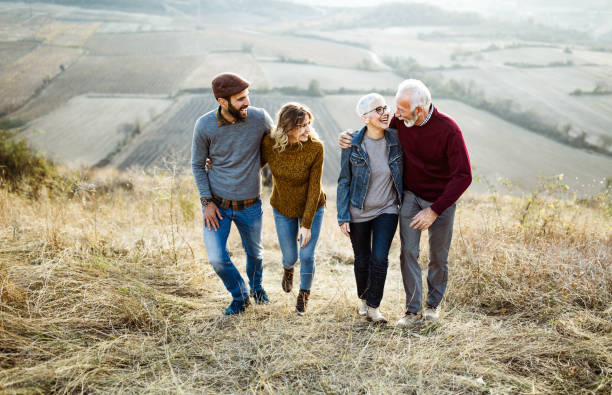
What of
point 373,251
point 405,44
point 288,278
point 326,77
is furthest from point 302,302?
point 405,44

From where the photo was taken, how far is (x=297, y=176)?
2.68m

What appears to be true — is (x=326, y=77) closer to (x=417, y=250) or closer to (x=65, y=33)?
(x=65, y=33)

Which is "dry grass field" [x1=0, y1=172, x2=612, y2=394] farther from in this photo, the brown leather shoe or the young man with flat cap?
the young man with flat cap

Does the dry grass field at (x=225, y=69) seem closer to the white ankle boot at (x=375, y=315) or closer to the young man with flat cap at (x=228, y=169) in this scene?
the young man with flat cap at (x=228, y=169)

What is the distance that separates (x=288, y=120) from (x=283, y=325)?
1.64m

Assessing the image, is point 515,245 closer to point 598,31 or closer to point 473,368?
point 473,368

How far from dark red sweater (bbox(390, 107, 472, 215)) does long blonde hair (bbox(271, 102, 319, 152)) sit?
2.43ft

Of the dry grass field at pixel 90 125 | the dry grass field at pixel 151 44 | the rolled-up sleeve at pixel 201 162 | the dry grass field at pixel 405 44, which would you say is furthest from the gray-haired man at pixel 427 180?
the dry grass field at pixel 405 44

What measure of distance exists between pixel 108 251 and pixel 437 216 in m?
3.38

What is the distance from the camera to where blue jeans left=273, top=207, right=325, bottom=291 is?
2.83m

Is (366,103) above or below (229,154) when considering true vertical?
above

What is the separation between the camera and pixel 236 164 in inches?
110

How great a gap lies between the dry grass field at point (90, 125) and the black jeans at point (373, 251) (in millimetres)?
22108

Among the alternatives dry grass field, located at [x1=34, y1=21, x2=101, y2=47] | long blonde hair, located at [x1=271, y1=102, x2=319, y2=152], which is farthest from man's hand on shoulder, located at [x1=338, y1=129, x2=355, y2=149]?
dry grass field, located at [x1=34, y1=21, x2=101, y2=47]
